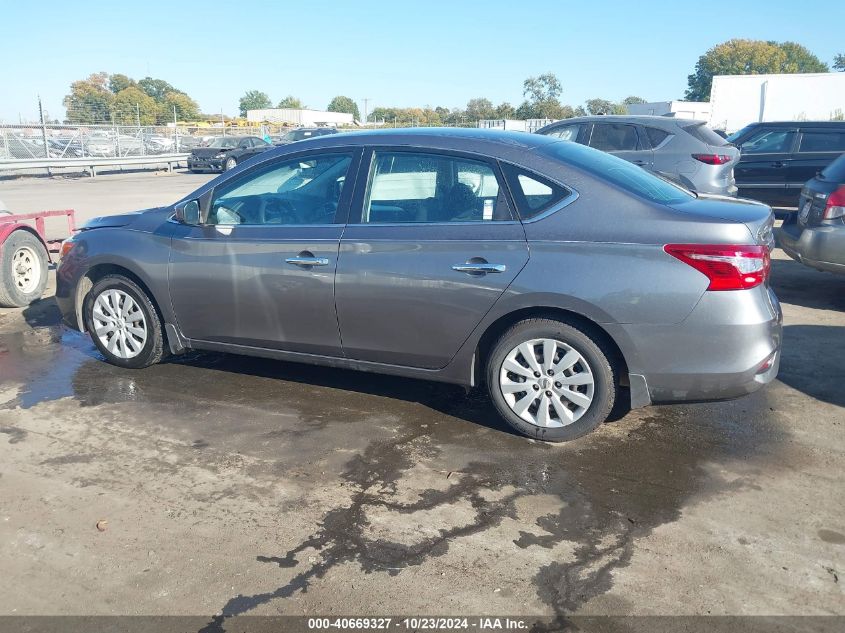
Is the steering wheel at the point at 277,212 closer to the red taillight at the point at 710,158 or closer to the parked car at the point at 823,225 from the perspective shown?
the parked car at the point at 823,225

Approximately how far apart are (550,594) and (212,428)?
2463 mm

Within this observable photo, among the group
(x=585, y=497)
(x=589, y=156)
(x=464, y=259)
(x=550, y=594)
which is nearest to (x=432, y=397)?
(x=464, y=259)

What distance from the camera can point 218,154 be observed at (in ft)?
95.1

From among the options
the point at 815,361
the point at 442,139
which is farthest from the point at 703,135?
the point at 442,139

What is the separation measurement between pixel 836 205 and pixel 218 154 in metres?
25.7

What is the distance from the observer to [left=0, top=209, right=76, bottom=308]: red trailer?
7.29 metres

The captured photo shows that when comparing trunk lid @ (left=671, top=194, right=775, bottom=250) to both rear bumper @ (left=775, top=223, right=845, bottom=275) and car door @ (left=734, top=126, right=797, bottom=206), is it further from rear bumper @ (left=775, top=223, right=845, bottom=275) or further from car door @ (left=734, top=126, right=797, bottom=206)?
car door @ (left=734, top=126, right=797, bottom=206)

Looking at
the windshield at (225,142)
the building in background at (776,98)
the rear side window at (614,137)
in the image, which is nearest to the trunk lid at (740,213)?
the rear side window at (614,137)

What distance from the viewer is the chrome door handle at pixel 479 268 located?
13.6ft

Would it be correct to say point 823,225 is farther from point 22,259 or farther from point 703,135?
point 22,259

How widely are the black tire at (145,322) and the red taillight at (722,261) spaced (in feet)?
11.9

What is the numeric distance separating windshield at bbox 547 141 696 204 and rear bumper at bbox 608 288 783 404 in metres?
0.72

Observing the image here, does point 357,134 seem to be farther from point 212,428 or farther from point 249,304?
point 212,428

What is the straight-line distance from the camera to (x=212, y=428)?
4520 millimetres
